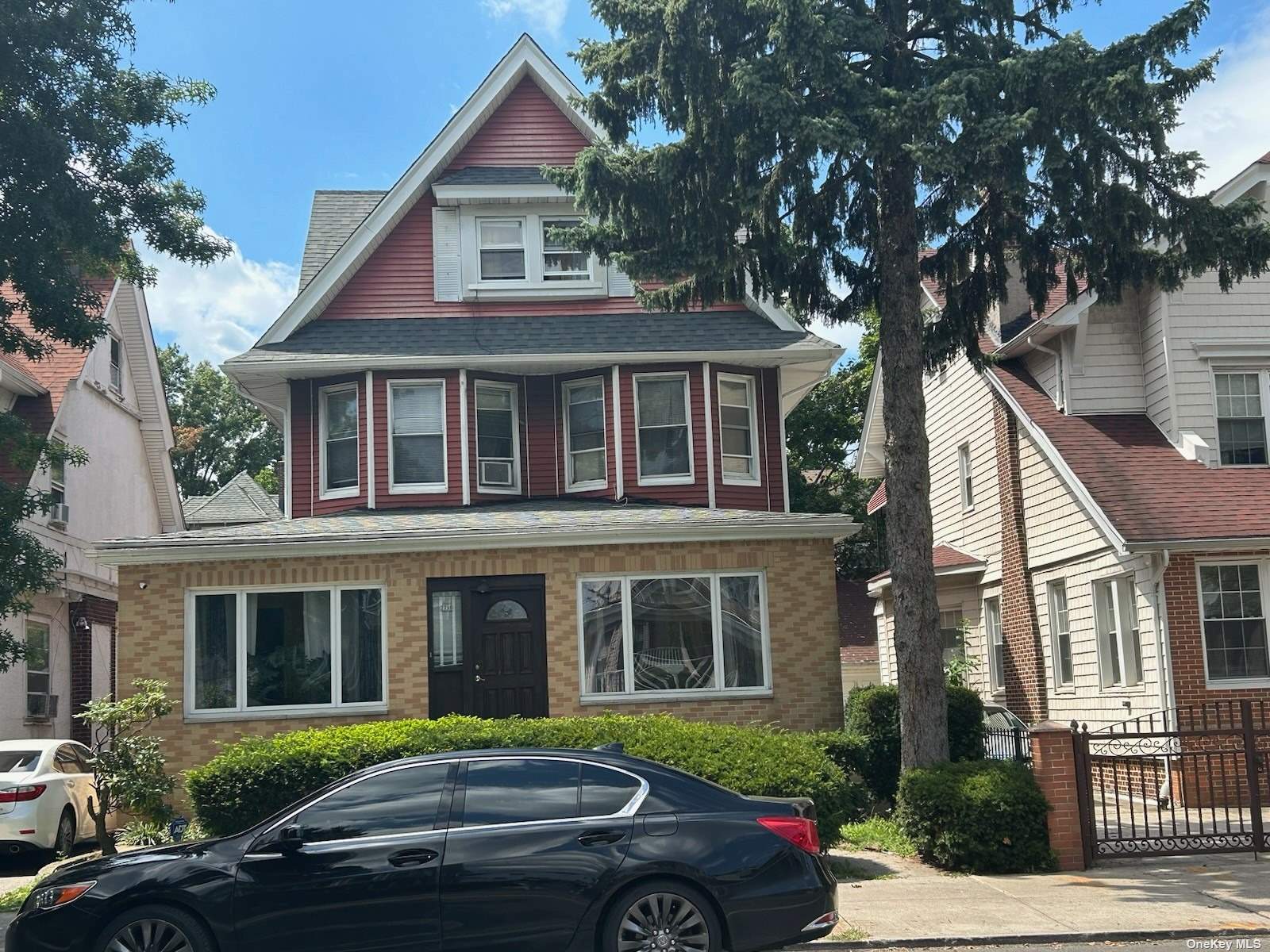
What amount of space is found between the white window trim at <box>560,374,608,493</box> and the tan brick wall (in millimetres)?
2879

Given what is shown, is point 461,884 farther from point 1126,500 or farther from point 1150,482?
point 1150,482

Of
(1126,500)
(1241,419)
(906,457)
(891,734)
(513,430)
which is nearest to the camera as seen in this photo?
(906,457)

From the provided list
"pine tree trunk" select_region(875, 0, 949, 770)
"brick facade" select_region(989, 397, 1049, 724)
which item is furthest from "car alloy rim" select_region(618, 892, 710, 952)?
"brick facade" select_region(989, 397, 1049, 724)

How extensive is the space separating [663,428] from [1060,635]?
7.08m

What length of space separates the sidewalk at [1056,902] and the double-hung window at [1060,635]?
24.5ft

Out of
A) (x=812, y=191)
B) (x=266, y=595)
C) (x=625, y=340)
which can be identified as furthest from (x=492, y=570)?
(x=812, y=191)

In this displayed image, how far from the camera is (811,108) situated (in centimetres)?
1435

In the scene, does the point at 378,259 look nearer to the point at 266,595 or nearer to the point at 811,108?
the point at 266,595

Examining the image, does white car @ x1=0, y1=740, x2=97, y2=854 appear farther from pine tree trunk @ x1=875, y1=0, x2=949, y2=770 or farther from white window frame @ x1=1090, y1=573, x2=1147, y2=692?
white window frame @ x1=1090, y1=573, x2=1147, y2=692

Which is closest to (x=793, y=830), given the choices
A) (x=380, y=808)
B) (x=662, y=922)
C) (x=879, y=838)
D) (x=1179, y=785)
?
(x=662, y=922)

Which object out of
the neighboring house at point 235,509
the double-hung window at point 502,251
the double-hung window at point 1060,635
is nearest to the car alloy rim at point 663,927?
the double-hung window at point 1060,635

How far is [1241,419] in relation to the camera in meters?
19.2

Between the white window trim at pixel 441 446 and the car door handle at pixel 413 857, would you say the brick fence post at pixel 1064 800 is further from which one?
the white window trim at pixel 441 446

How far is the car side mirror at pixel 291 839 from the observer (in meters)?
8.04
